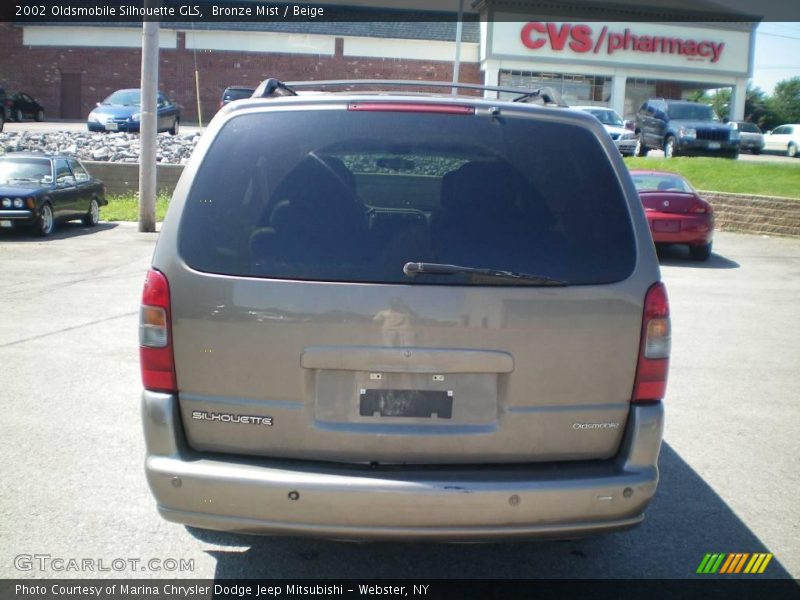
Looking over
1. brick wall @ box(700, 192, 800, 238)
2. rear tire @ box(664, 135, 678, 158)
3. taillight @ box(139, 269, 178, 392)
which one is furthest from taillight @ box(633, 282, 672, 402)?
rear tire @ box(664, 135, 678, 158)

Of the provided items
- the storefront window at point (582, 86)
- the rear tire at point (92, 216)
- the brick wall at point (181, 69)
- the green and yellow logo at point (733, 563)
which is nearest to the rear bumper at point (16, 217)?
the rear tire at point (92, 216)

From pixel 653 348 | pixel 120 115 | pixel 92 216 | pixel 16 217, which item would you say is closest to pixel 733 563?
pixel 653 348

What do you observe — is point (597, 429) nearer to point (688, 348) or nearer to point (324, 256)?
point (324, 256)

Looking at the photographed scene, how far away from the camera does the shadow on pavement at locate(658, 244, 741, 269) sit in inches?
571

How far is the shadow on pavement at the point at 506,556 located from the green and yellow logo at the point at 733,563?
35mm

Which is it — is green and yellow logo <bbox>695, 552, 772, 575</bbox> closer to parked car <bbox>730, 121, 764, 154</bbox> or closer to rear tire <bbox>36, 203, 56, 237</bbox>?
rear tire <bbox>36, 203, 56, 237</bbox>

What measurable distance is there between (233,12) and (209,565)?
44.0 meters

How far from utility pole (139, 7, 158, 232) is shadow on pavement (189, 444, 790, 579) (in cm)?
1425

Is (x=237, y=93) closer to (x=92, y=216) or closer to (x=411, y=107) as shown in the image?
(x=92, y=216)

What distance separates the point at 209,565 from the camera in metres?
3.77

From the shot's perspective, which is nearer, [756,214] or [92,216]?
[92,216]

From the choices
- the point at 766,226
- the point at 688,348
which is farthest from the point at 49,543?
the point at 766,226

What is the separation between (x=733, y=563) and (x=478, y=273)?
2034 mm

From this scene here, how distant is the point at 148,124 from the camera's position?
1712 centimetres
